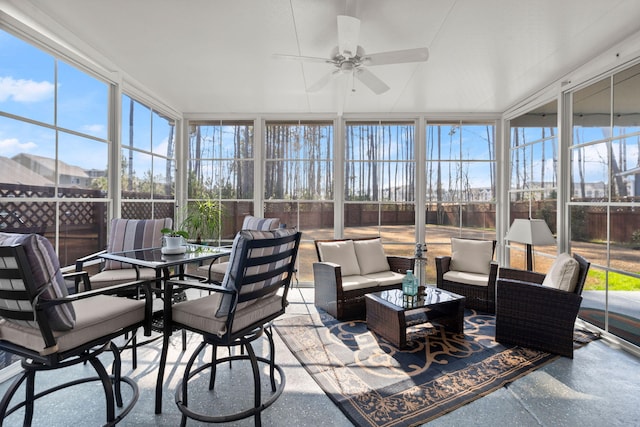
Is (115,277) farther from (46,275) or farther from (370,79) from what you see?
(370,79)

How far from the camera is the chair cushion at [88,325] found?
1.53 m

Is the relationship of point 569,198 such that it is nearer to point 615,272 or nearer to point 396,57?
point 615,272

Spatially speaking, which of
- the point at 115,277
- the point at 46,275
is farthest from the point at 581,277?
the point at 115,277

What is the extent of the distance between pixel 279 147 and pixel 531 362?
4054 mm

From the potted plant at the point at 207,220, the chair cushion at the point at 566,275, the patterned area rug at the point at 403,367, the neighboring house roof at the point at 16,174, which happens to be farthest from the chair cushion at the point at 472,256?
the neighboring house roof at the point at 16,174

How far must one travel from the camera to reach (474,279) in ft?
12.5

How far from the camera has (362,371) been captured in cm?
246

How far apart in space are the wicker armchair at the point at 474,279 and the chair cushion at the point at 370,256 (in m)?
0.72

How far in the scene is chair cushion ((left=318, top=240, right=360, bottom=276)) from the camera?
391cm

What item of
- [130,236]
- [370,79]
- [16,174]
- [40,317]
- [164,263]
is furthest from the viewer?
[130,236]

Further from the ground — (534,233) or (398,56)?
(398,56)

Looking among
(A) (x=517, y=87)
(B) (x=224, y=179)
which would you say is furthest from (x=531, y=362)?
(B) (x=224, y=179)

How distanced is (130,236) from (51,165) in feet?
2.92

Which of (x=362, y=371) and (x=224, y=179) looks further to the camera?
(x=224, y=179)
